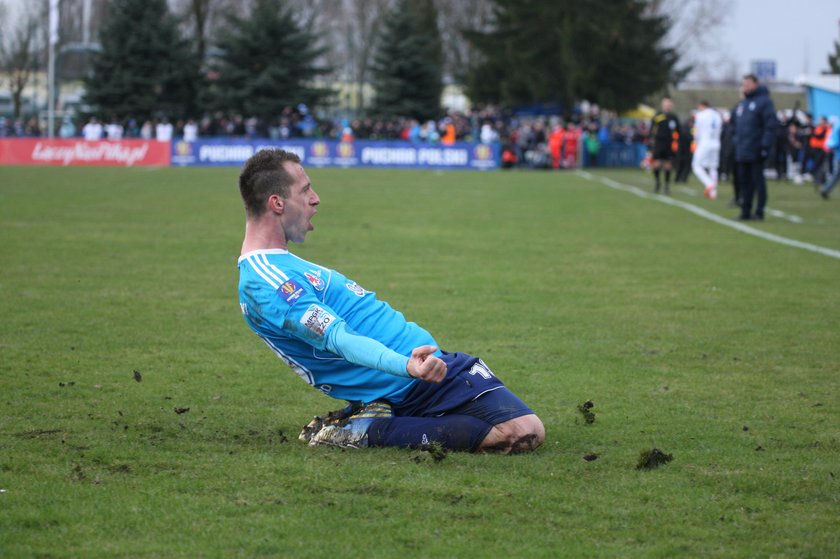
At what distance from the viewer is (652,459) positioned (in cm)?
516

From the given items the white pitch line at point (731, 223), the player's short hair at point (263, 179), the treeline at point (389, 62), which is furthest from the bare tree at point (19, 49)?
the player's short hair at point (263, 179)

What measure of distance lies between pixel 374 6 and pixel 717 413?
272 feet

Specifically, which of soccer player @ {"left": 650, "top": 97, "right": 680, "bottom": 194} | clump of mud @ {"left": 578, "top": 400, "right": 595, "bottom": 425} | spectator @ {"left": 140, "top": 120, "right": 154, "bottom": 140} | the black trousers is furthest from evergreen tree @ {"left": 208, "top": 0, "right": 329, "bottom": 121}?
clump of mud @ {"left": 578, "top": 400, "right": 595, "bottom": 425}

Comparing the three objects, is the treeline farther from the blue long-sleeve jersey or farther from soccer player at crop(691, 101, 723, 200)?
the blue long-sleeve jersey

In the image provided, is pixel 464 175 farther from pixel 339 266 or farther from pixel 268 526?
pixel 268 526

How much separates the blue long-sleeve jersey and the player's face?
114 mm

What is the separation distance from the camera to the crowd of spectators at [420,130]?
5059cm

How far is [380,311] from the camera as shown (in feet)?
18.1

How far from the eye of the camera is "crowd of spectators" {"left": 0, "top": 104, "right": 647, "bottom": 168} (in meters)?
50.6

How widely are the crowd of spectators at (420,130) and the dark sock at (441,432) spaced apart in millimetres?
44007

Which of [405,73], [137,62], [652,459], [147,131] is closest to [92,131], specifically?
[147,131]

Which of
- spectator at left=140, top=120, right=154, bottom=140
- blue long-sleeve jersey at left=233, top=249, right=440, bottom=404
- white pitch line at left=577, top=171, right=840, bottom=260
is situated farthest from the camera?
spectator at left=140, top=120, right=154, bottom=140

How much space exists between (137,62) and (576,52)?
24.7 m

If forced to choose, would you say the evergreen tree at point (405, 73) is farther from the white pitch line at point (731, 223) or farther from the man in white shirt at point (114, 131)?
the white pitch line at point (731, 223)
